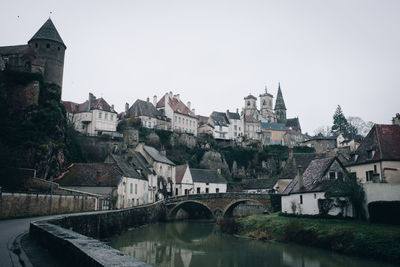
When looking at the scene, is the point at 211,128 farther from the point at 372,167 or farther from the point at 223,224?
the point at 372,167

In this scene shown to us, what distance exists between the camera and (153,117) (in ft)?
231

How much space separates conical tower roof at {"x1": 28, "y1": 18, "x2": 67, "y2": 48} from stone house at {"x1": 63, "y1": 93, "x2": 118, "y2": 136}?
1632 cm

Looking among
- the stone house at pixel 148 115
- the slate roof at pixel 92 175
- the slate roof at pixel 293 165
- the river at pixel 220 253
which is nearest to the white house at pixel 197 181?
the stone house at pixel 148 115

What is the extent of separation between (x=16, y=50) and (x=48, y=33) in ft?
14.4

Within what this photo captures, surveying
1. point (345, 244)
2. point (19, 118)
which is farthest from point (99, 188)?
point (345, 244)

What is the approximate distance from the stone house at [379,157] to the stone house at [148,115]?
41.9 meters

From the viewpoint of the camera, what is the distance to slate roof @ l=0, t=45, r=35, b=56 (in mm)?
43469

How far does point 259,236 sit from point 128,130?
123 ft

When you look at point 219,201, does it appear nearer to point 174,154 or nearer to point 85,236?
point 174,154

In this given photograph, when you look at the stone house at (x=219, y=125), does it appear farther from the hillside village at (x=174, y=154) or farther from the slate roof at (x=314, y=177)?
the slate roof at (x=314, y=177)

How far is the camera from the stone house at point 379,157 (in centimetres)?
3102

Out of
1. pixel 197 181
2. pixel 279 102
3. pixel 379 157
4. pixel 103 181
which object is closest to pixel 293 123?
pixel 279 102

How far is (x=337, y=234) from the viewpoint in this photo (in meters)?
24.5

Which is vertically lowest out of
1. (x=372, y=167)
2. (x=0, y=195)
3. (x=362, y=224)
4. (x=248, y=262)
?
(x=248, y=262)
